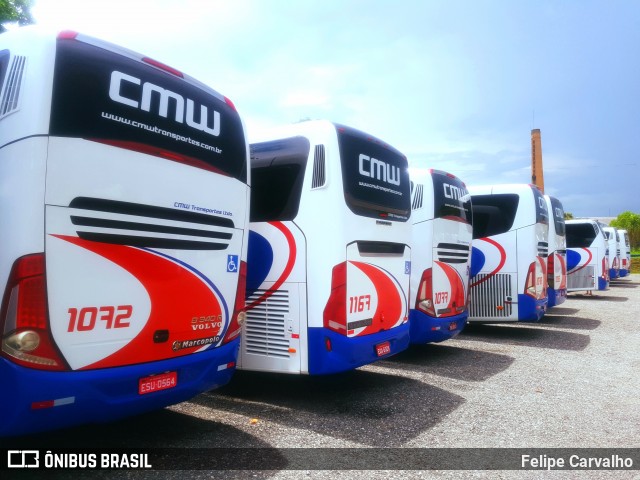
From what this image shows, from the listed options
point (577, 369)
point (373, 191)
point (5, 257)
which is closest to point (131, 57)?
point (5, 257)

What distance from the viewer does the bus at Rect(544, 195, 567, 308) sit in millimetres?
12078

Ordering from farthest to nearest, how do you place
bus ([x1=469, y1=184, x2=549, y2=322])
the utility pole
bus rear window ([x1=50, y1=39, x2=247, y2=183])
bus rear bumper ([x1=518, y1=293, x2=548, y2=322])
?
the utility pole → bus ([x1=469, y1=184, x2=549, y2=322]) → bus rear bumper ([x1=518, y1=293, x2=548, y2=322]) → bus rear window ([x1=50, y1=39, x2=247, y2=183])

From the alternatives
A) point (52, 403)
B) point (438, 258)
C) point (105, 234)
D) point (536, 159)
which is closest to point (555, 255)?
point (438, 258)

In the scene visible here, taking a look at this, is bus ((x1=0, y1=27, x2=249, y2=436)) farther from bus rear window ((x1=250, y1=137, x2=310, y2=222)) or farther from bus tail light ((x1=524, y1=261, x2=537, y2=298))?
bus tail light ((x1=524, y1=261, x2=537, y2=298))

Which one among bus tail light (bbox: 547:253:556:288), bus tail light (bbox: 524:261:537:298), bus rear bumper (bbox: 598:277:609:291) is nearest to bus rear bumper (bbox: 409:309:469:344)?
bus tail light (bbox: 524:261:537:298)

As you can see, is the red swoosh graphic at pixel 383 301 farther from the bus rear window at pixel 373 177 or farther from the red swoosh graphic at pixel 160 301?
the red swoosh graphic at pixel 160 301

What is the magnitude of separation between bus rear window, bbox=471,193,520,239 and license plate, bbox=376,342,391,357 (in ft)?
17.7

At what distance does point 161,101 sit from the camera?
14.1 feet

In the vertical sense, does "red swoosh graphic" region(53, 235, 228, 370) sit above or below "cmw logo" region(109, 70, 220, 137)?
below

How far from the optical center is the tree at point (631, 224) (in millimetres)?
64000

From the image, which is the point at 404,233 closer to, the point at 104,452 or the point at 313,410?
the point at 313,410

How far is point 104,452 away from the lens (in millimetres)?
4395

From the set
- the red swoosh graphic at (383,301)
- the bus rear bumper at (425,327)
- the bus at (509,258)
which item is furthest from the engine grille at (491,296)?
the red swoosh graphic at (383,301)

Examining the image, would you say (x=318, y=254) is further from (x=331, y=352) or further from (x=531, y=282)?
(x=531, y=282)
